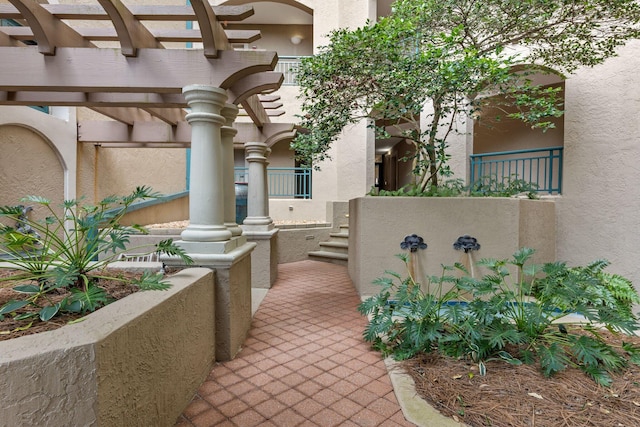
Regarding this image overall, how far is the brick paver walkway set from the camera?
2.00 m

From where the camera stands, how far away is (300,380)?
94.6 inches

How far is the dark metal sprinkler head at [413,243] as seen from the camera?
4.16m

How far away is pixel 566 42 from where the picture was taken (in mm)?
4527

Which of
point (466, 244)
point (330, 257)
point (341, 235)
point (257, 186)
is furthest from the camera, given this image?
point (341, 235)

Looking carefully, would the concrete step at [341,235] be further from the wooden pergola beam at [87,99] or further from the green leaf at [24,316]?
the green leaf at [24,316]

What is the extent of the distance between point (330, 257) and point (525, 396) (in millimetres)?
5021

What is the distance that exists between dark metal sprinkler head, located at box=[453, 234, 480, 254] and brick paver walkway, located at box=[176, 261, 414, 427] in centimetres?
156

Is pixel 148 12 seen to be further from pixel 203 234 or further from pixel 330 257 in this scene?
pixel 330 257

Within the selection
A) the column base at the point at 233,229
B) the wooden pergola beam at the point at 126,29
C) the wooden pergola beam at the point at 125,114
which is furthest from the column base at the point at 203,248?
the wooden pergola beam at the point at 125,114

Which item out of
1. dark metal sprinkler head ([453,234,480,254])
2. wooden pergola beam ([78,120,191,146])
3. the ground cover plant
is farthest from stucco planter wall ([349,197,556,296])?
wooden pergola beam ([78,120,191,146])

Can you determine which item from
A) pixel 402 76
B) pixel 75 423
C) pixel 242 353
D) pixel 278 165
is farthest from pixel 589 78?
pixel 278 165

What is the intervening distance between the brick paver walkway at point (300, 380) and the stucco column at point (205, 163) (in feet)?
3.54

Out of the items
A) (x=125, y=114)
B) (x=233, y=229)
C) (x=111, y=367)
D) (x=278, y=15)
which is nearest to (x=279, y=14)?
(x=278, y=15)

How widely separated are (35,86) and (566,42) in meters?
6.15
